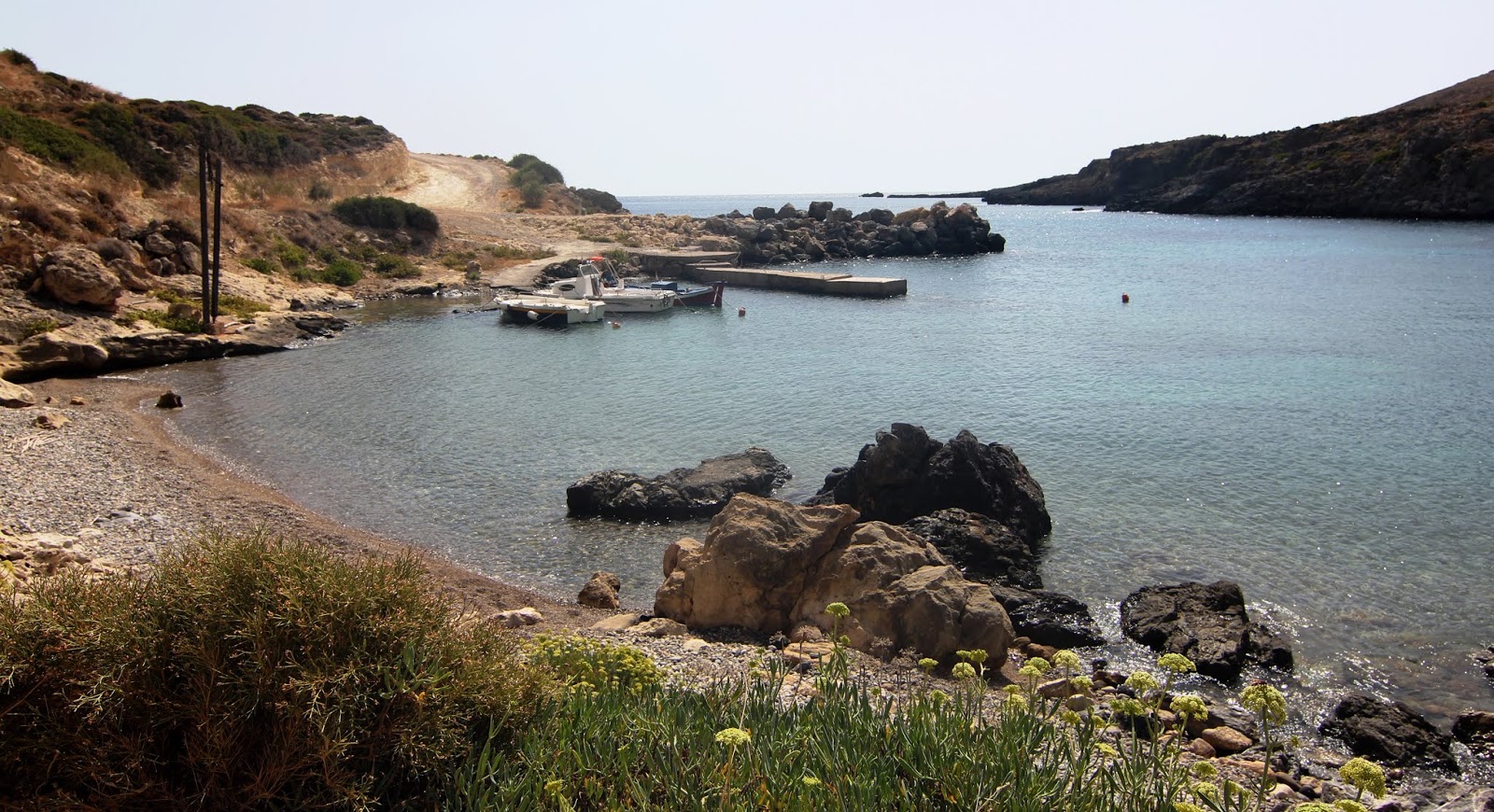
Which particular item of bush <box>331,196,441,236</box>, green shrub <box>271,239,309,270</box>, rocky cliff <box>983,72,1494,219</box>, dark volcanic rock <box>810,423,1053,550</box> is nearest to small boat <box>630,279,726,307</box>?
green shrub <box>271,239,309,270</box>

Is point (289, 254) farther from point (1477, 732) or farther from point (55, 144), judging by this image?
point (1477, 732)

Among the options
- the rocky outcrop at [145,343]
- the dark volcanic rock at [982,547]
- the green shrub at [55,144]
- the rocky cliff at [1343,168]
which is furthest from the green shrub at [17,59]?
the rocky cliff at [1343,168]

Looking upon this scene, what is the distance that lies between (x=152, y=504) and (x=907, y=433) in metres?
11.0

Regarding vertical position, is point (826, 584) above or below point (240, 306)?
below

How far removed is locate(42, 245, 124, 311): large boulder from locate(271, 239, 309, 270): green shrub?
13367 millimetres

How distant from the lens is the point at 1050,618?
1116 centimetres

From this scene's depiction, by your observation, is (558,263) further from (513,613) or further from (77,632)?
(77,632)

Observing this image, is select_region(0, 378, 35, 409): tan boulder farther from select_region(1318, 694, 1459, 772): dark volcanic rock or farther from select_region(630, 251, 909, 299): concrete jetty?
select_region(630, 251, 909, 299): concrete jetty

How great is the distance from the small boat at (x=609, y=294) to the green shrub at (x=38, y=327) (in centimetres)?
1863

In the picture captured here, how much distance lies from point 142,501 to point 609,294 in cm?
2744

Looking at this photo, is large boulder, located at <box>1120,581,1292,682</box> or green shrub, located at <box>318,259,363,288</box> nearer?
large boulder, located at <box>1120,581,1292,682</box>

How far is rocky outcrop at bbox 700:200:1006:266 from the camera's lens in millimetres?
62344

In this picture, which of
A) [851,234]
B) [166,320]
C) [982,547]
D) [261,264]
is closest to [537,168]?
[851,234]

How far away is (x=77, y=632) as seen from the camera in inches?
153
